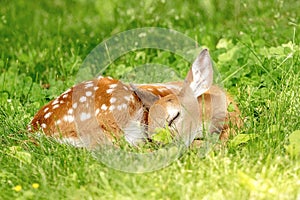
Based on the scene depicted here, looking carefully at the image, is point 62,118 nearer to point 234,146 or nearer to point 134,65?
point 234,146

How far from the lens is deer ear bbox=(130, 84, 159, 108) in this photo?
493 centimetres

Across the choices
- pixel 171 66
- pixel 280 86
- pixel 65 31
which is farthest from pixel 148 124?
pixel 65 31

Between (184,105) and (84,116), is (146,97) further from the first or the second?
(84,116)

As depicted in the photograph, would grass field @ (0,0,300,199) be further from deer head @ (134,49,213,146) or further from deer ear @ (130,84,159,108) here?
deer ear @ (130,84,159,108)

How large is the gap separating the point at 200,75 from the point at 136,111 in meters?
0.45

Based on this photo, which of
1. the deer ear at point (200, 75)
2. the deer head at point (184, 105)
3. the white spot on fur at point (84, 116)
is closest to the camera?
the deer head at point (184, 105)

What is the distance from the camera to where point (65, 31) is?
783 cm

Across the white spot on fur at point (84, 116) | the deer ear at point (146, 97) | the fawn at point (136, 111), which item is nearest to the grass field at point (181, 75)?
the fawn at point (136, 111)

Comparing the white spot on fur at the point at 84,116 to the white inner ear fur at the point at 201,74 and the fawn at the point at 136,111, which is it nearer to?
the fawn at the point at 136,111

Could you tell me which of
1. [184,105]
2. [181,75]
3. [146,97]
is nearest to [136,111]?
[146,97]

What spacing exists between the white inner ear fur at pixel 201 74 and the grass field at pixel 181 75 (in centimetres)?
34

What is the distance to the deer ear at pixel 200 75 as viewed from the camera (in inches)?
201

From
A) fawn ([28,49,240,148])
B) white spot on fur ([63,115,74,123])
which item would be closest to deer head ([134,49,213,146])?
fawn ([28,49,240,148])

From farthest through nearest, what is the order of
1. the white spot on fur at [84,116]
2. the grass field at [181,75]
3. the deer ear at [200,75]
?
the white spot on fur at [84,116]
the deer ear at [200,75]
the grass field at [181,75]
